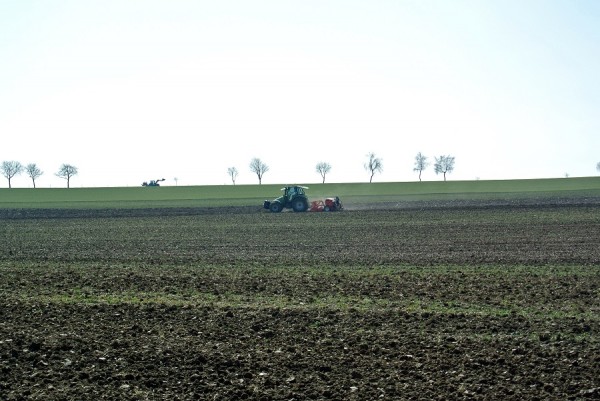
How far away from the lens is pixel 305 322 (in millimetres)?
14047

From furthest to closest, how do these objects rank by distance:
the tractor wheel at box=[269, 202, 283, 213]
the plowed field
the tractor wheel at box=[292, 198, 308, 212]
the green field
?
the green field, the tractor wheel at box=[269, 202, 283, 213], the tractor wheel at box=[292, 198, 308, 212], the plowed field

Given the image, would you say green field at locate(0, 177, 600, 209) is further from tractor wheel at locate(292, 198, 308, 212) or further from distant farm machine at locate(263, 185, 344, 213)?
tractor wheel at locate(292, 198, 308, 212)

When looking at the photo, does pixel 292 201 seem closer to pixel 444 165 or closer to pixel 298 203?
pixel 298 203

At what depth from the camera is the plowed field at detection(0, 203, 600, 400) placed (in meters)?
10.5

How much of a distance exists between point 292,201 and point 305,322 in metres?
40.5

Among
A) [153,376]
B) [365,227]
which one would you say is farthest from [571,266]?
[365,227]

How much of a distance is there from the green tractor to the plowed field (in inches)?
1014

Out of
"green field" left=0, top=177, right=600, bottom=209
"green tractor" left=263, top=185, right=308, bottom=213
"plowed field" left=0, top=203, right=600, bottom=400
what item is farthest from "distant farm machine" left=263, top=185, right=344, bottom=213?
"green field" left=0, top=177, right=600, bottom=209

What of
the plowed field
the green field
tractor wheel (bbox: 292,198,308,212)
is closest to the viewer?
the plowed field

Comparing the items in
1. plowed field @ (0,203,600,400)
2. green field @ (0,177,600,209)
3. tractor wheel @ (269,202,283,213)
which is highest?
green field @ (0,177,600,209)

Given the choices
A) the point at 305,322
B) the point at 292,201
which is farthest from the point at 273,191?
the point at 305,322

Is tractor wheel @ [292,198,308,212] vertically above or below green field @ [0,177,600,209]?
below

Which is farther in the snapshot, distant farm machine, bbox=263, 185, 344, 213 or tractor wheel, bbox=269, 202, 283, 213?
tractor wheel, bbox=269, 202, 283, 213

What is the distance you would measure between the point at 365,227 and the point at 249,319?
2392cm
